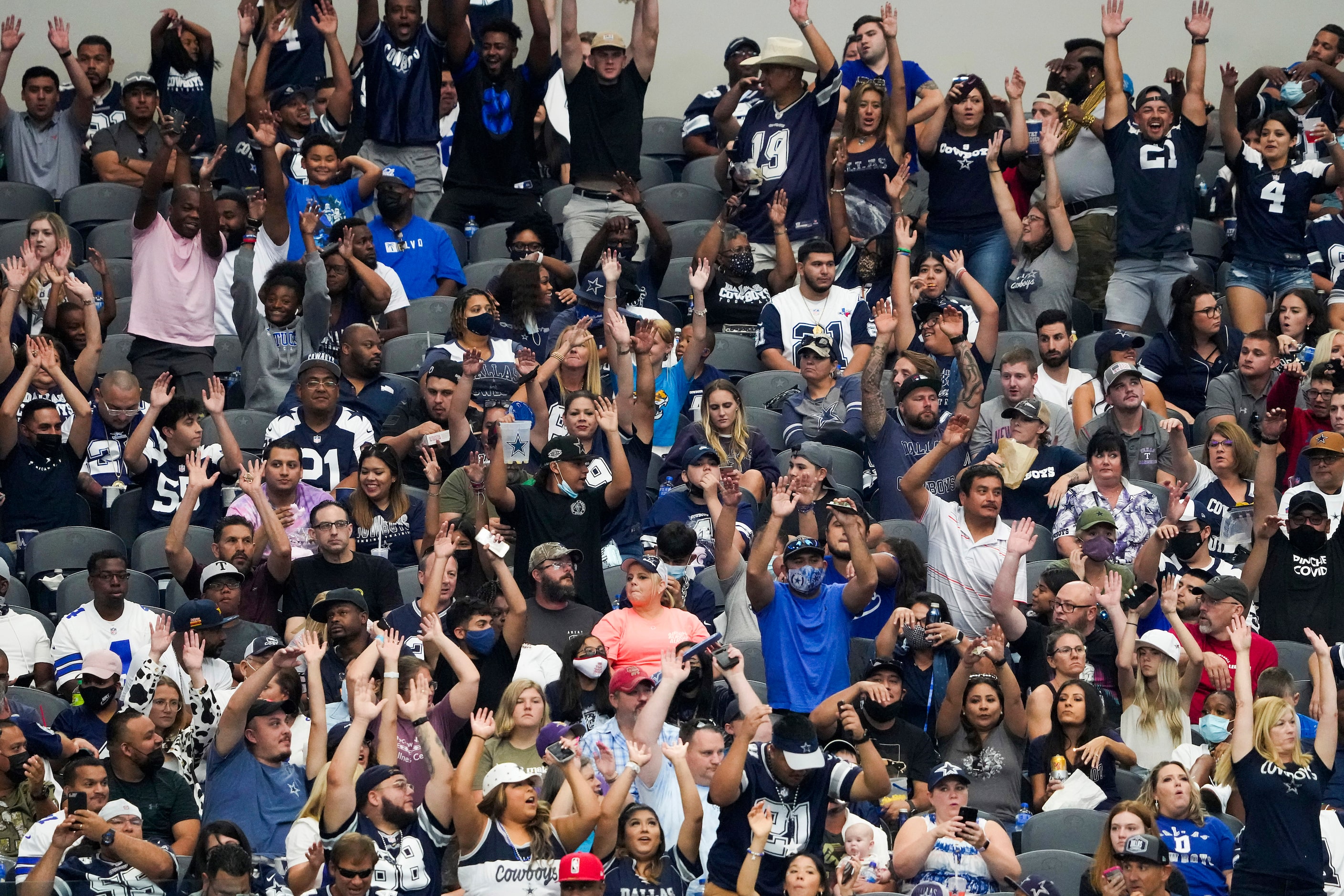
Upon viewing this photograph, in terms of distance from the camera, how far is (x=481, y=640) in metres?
9.25

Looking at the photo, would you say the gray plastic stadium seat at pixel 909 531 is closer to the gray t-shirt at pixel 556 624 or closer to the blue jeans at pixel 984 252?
the gray t-shirt at pixel 556 624

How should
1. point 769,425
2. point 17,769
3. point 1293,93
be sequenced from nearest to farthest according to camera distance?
point 17,769 < point 769,425 < point 1293,93

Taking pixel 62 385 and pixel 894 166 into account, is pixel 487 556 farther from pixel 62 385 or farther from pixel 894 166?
pixel 894 166

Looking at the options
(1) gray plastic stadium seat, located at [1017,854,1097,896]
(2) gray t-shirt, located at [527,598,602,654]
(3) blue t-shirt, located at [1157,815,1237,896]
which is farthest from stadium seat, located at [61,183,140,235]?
(3) blue t-shirt, located at [1157,815,1237,896]

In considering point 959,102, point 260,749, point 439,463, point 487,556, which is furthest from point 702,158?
point 260,749

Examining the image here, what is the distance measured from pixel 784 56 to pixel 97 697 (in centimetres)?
575

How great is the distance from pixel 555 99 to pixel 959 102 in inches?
94.0

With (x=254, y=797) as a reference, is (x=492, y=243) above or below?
above

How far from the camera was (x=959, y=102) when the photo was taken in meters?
12.7

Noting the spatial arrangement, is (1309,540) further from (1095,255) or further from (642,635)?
(642,635)

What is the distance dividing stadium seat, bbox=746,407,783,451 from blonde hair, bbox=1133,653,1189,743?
238 centimetres

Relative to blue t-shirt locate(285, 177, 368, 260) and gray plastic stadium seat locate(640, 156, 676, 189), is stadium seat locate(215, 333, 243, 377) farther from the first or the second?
gray plastic stadium seat locate(640, 156, 676, 189)

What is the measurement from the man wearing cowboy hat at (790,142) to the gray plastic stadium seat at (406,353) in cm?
199

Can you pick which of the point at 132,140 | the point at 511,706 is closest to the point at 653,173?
the point at 132,140
